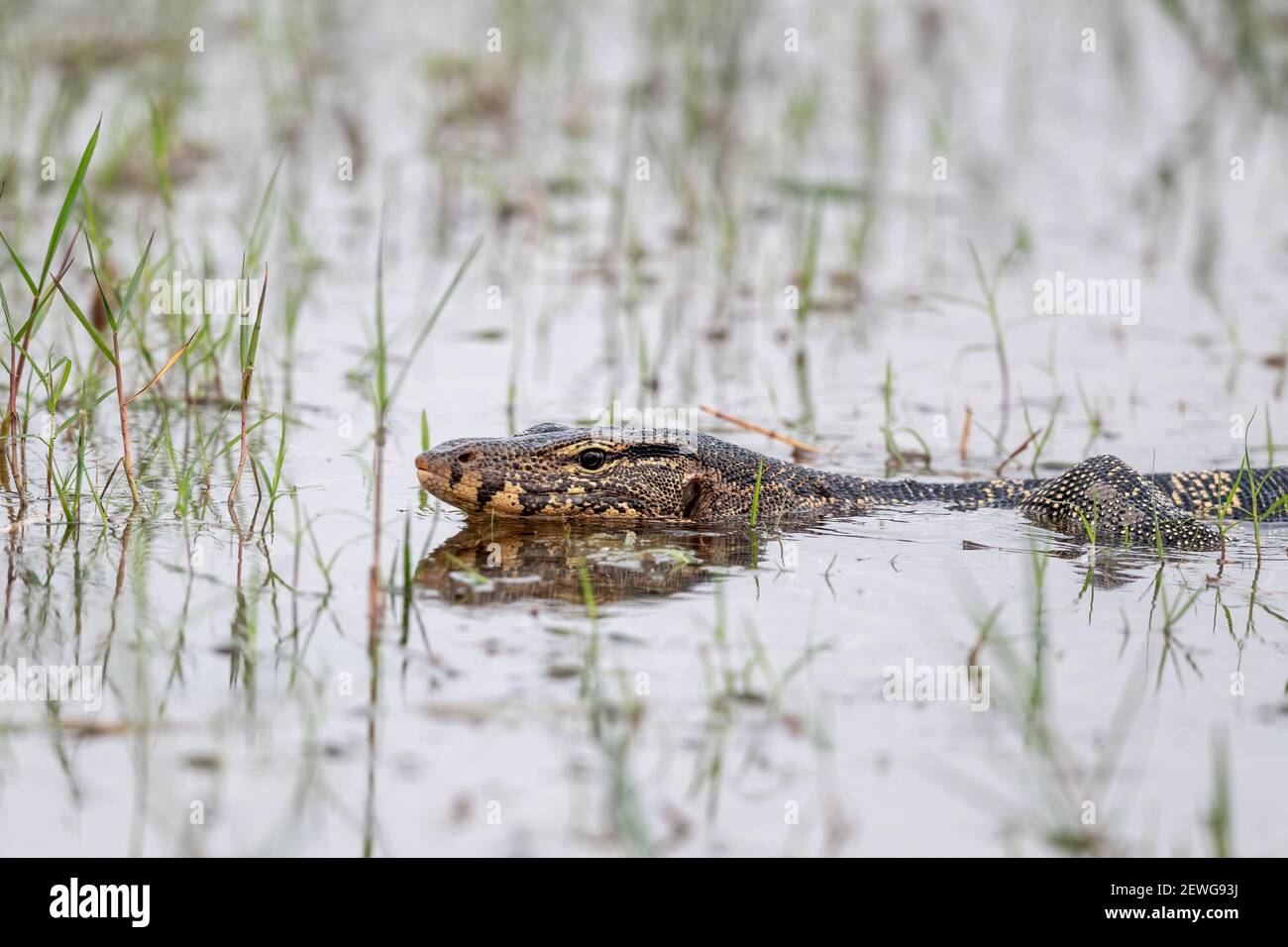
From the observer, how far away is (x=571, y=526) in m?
7.31

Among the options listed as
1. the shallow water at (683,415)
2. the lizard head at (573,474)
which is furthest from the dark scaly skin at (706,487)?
the shallow water at (683,415)

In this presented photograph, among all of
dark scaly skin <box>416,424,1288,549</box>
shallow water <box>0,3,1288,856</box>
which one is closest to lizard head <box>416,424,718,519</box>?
dark scaly skin <box>416,424,1288,549</box>

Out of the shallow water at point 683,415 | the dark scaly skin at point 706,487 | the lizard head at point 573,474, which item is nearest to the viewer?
the shallow water at point 683,415

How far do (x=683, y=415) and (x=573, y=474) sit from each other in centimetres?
193

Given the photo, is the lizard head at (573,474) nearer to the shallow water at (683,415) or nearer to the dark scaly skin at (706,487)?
the dark scaly skin at (706,487)

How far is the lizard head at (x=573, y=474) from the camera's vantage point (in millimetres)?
7059

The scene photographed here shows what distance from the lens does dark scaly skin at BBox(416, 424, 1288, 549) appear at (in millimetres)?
7164

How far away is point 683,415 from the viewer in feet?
30.2

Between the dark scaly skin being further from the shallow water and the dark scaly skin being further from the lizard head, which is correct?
the shallow water

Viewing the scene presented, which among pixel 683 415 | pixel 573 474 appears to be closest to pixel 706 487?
pixel 573 474

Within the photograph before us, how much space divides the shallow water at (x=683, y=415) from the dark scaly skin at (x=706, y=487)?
0.22 meters

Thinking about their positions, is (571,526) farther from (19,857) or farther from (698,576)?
(19,857)

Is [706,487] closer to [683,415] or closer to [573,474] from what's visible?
[573,474]

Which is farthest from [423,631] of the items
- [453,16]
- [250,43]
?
[453,16]
